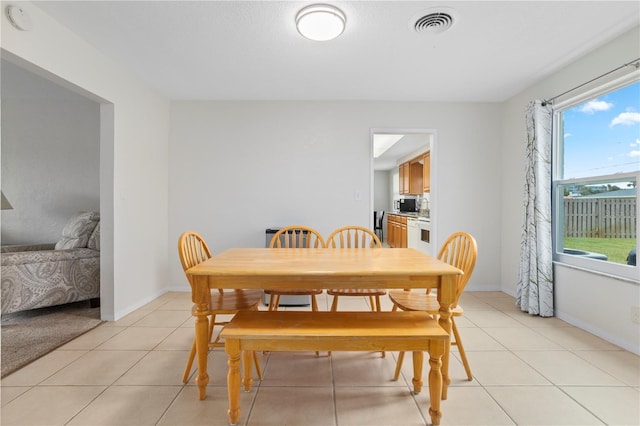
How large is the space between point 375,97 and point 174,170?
2.56 meters

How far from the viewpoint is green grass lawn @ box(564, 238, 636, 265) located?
2.24m

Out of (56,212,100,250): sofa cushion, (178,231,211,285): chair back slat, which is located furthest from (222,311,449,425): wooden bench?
(56,212,100,250): sofa cushion

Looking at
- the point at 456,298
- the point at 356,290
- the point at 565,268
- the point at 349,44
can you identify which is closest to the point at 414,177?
the point at 565,268

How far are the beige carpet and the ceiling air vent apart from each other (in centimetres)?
348

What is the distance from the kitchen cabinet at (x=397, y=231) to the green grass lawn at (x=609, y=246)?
11.5 feet

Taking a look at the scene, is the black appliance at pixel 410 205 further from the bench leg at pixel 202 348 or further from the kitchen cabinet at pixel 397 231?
the bench leg at pixel 202 348

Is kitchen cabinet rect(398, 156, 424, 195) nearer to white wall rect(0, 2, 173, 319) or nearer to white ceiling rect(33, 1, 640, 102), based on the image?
white ceiling rect(33, 1, 640, 102)

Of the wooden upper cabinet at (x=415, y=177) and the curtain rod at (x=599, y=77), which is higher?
the curtain rod at (x=599, y=77)

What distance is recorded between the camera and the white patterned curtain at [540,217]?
2.79 m

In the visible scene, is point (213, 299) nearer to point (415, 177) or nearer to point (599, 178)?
point (599, 178)

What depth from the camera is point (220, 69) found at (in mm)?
2785

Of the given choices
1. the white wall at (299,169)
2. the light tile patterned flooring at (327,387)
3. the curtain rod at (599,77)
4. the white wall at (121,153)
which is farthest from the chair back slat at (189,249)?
the curtain rod at (599,77)

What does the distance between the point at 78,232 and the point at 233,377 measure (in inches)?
108

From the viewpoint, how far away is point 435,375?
1.37 m
